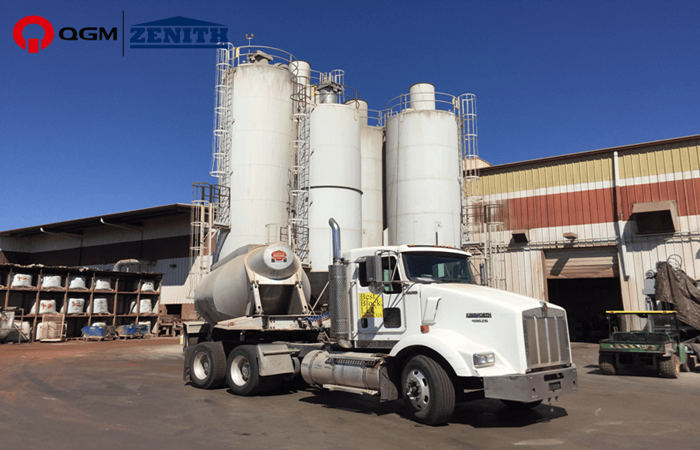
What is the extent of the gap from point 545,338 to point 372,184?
24.1 metres

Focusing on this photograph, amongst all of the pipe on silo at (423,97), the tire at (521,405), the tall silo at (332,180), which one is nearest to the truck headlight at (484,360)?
the tire at (521,405)

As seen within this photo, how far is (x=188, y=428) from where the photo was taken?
8641mm

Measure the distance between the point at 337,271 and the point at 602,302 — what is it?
3755cm

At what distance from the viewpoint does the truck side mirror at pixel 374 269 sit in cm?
983

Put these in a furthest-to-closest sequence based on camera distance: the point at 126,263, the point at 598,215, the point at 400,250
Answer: the point at 126,263
the point at 598,215
the point at 400,250

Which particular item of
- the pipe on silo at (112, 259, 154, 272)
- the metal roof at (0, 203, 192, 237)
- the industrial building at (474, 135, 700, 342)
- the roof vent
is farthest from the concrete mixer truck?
the pipe on silo at (112, 259, 154, 272)

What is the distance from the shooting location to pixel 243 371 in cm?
1242

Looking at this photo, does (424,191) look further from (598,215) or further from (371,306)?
(371,306)

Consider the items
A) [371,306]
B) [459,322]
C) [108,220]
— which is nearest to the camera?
[459,322]

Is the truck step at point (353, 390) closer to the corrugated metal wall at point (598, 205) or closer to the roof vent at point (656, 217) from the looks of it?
the roof vent at point (656, 217)

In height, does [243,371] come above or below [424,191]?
below

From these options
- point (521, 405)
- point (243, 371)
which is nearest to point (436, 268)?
point (521, 405)

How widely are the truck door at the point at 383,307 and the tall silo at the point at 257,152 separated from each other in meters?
16.6

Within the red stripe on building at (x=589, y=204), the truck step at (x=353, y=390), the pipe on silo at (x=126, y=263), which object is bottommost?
the truck step at (x=353, y=390)
